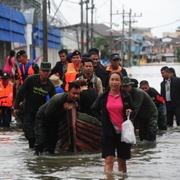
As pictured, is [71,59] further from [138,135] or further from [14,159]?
[14,159]

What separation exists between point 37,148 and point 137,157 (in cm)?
173

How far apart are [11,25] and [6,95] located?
55.9 feet

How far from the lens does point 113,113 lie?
8.84 meters

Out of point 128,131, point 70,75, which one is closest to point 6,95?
point 70,75

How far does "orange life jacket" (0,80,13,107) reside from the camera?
1759cm

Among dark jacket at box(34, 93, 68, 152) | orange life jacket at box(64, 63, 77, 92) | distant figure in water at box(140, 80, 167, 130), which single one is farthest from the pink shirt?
distant figure in water at box(140, 80, 167, 130)

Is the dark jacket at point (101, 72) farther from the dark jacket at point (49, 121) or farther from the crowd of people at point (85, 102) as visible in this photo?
the dark jacket at point (49, 121)

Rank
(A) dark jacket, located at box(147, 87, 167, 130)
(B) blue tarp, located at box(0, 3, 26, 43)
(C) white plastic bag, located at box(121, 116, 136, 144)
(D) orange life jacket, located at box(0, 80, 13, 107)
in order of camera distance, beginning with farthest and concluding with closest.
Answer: (B) blue tarp, located at box(0, 3, 26, 43), (D) orange life jacket, located at box(0, 80, 13, 107), (A) dark jacket, located at box(147, 87, 167, 130), (C) white plastic bag, located at box(121, 116, 136, 144)

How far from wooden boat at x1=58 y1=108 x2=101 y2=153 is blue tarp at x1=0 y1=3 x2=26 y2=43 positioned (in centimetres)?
2030

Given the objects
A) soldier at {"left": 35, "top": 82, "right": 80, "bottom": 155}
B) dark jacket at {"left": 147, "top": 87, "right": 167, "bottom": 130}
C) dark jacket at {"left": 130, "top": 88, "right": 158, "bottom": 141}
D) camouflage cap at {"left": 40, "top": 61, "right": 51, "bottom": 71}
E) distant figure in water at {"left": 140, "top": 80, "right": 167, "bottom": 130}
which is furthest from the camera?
dark jacket at {"left": 147, "top": 87, "right": 167, "bottom": 130}

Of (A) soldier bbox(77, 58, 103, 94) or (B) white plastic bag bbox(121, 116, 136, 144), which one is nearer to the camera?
(B) white plastic bag bbox(121, 116, 136, 144)

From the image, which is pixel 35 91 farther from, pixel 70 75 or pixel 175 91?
pixel 175 91

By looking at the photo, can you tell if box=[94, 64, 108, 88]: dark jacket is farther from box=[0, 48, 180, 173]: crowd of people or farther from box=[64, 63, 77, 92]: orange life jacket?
box=[64, 63, 77, 92]: orange life jacket

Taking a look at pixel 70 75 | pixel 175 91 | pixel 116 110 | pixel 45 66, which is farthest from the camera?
pixel 175 91
